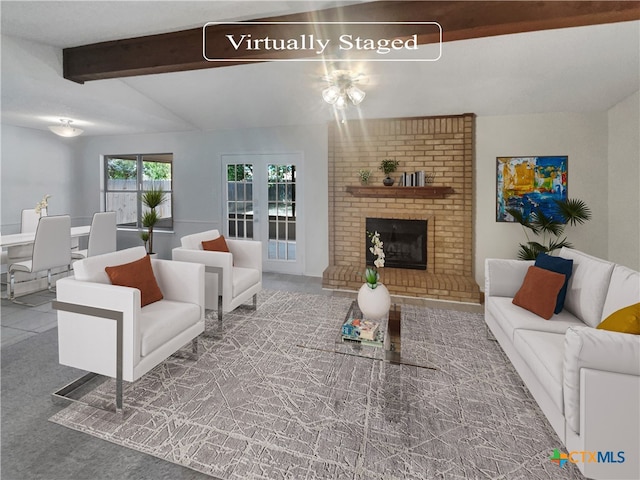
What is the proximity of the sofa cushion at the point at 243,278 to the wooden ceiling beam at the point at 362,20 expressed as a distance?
2.13m

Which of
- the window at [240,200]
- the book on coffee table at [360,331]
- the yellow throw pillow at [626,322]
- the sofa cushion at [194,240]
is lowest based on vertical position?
the book on coffee table at [360,331]

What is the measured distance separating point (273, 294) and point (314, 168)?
86.3 inches

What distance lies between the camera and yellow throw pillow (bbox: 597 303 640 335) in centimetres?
162

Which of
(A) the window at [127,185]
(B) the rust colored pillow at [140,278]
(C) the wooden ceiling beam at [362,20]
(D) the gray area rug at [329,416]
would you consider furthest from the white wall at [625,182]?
(A) the window at [127,185]

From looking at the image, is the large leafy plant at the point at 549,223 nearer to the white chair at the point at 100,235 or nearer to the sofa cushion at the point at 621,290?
the sofa cushion at the point at 621,290

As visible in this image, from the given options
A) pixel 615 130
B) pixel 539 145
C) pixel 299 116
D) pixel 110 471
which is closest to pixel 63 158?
pixel 299 116

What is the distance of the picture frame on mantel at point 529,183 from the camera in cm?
441

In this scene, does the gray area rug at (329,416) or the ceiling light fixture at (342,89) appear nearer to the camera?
the gray area rug at (329,416)

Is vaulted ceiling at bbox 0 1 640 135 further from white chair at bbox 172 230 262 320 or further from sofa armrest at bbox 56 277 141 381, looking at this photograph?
sofa armrest at bbox 56 277 141 381

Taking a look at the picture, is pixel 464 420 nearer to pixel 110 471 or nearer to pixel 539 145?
pixel 110 471

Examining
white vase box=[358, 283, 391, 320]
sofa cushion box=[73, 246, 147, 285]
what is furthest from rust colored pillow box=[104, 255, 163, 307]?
white vase box=[358, 283, 391, 320]

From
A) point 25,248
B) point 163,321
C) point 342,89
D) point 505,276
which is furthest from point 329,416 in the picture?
point 25,248

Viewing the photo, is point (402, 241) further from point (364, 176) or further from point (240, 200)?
point (240, 200)

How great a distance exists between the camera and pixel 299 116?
5.00 meters
